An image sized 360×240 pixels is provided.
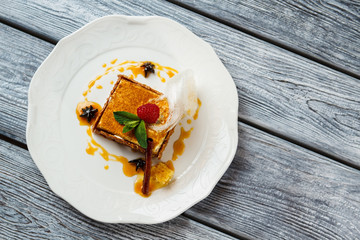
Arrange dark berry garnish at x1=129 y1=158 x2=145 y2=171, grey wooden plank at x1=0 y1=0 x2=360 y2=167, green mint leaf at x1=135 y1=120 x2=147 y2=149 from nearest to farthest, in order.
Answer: green mint leaf at x1=135 y1=120 x2=147 y2=149 < dark berry garnish at x1=129 y1=158 x2=145 y2=171 < grey wooden plank at x1=0 y1=0 x2=360 y2=167

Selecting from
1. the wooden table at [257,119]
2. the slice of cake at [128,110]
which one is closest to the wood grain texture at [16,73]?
the wooden table at [257,119]

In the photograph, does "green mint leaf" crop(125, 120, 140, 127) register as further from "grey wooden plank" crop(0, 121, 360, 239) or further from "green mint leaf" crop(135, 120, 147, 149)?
"grey wooden plank" crop(0, 121, 360, 239)

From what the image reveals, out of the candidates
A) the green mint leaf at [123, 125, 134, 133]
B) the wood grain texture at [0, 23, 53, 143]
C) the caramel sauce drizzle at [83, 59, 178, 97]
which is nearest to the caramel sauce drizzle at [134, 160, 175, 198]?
the green mint leaf at [123, 125, 134, 133]

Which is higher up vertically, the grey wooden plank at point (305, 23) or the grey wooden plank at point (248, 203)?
the grey wooden plank at point (305, 23)

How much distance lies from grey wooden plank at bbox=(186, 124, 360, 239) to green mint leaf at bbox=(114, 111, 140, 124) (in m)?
0.56

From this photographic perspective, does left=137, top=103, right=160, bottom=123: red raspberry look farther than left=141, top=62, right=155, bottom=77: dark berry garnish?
No

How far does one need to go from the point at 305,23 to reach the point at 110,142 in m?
1.19

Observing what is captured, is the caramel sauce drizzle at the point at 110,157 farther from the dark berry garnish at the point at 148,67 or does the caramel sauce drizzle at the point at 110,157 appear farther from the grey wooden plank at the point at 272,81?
the grey wooden plank at the point at 272,81

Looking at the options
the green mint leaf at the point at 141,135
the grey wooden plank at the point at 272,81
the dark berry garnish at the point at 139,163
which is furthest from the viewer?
the grey wooden plank at the point at 272,81

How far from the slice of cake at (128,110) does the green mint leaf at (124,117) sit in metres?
0.05

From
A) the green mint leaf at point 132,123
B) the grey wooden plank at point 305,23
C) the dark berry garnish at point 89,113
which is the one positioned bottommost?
the dark berry garnish at point 89,113

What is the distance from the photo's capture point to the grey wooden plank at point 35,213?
5.75 ft

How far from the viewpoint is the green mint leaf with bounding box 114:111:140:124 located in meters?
1.63

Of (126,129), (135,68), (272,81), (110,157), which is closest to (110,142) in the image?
(110,157)
